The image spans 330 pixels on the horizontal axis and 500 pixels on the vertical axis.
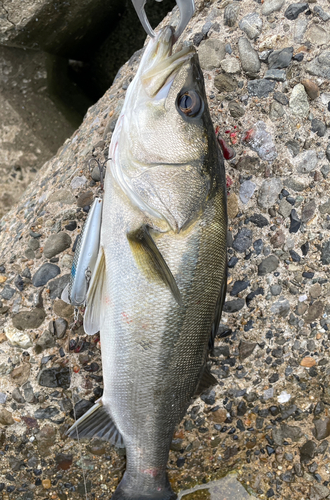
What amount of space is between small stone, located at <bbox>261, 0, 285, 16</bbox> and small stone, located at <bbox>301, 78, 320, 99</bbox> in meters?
0.53

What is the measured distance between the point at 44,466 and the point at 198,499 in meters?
1.11

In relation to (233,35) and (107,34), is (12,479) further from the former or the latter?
(107,34)

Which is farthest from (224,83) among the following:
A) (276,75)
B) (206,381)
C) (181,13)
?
(206,381)

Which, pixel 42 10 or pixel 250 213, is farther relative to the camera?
pixel 42 10

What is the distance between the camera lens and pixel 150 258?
6.70 ft

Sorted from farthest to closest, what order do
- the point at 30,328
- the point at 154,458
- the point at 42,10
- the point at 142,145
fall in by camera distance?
the point at 42,10 → the point at 30,328 → the point at 154,458 → the point at 142,145

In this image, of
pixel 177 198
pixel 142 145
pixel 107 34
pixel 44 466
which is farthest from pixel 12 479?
pixel 107 34

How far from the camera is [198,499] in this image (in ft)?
9.21

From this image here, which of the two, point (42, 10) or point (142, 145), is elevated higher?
point (42, 10)

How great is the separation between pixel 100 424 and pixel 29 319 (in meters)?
0.80

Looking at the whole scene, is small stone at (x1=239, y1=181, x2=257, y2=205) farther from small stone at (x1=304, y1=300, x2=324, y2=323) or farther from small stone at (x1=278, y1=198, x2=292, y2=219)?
small stone at (x1=304, y1=300, x2=324, y2=323)

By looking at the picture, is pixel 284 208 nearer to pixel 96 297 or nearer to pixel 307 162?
pixel 307 162

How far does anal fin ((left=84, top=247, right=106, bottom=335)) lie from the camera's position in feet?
7.28

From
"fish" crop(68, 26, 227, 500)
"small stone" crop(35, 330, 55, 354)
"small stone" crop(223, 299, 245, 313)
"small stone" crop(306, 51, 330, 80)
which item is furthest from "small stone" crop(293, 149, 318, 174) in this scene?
"small stone" crop(35, 330, 55, 354)
